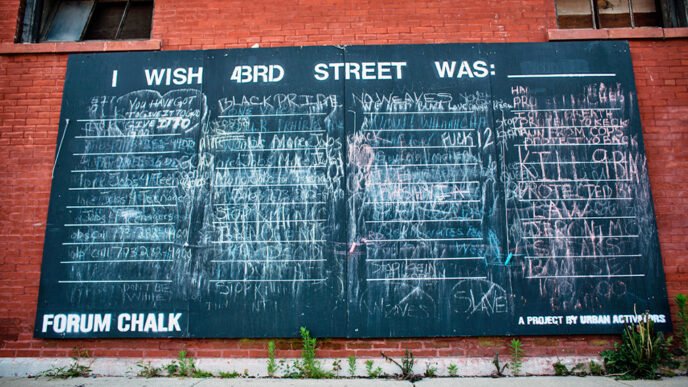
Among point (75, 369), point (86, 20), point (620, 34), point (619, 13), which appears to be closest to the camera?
point (75, 369)

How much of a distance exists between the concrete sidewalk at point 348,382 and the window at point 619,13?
4592 millimetres

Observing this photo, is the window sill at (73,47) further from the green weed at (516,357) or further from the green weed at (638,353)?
the green weed at (638,353)

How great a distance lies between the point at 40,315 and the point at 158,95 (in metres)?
3.09

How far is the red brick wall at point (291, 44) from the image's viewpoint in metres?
4.75

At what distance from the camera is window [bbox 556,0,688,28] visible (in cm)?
556

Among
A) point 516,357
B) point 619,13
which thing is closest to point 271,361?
point 516,357

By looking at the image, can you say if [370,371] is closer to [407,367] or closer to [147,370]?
[407,367]

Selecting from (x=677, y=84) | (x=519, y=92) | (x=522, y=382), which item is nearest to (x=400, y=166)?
(x=519, y=92)

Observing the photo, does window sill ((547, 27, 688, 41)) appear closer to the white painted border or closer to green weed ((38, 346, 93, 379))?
the white painted border

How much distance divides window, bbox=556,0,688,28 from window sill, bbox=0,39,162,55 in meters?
5.78

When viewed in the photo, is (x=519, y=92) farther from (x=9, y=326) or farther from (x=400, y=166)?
(x=9, y=326)

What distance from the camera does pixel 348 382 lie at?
14.4ft

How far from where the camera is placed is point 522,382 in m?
4.28

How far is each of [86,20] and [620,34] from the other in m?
7.58
